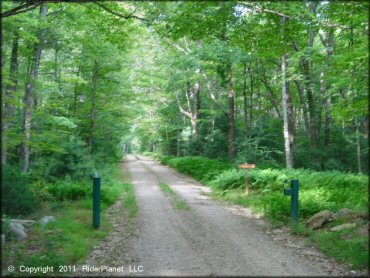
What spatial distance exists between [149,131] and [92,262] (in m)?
33.4

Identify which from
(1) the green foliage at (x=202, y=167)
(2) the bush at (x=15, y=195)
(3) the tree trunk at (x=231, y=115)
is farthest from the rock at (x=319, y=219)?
(3) the tree trunk at (x=231, y=115)

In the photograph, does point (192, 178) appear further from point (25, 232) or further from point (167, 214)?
point (25, 232)

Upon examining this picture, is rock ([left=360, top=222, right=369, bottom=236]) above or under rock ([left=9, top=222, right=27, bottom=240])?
above

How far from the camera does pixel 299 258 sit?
18.0ft

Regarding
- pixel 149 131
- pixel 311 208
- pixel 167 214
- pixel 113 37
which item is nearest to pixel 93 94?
pixel 113 37

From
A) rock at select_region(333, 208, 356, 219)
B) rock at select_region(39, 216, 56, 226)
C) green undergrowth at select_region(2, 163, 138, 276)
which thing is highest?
rock at select_region(333, 208, 356, 219)

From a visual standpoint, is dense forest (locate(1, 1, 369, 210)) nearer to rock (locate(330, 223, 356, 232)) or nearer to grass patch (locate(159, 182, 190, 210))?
rock (locate(330, 223, 356, 232))

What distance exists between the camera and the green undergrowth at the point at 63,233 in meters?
5.20

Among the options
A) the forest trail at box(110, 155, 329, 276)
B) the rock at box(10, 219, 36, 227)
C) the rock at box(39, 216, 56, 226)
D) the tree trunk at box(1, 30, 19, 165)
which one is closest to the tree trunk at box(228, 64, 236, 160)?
the forest trail at box(110, 155, 329, 276)

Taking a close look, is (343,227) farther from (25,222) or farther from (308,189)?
(25,222)

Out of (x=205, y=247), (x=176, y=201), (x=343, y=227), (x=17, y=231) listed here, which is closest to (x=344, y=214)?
(x=343, y=227)

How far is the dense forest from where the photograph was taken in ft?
25.2

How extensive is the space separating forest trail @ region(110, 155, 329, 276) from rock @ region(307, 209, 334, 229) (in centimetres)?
117

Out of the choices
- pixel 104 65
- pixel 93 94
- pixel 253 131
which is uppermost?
pixel 104 65
